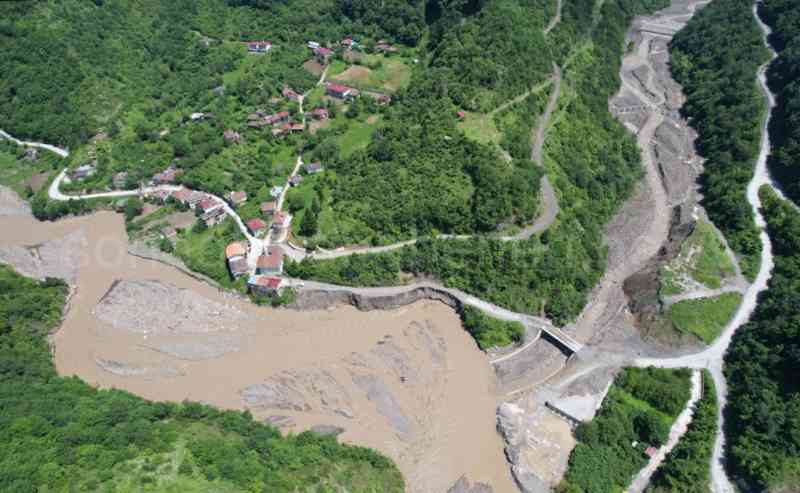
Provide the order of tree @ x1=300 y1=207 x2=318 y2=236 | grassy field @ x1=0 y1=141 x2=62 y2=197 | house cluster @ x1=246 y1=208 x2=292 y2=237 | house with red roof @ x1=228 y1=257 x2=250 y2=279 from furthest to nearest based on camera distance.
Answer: grassy field @ x1=0 y1=141 x2=62 y2=197 → house cluster @ x1=246 y1=208 x2=292 y2=237 → tree @ x1=300 y1=207 x2=318 y2=236 → house with red roof @ x1=228 y1=257 x2=250 y2=279

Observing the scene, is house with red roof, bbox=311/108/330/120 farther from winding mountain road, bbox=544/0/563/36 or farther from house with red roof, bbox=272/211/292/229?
winding mountain road, bbox=544/0/563/36

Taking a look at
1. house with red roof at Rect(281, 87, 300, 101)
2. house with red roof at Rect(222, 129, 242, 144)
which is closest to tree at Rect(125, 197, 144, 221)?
house with red roof at Rect(222, 129, 242, 144)

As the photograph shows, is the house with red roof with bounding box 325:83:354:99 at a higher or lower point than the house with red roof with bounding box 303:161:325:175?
higher

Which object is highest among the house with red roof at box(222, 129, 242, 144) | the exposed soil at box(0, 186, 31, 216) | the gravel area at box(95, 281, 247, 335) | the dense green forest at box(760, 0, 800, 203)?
the dense green forest at box(760, 0, 800, 203)

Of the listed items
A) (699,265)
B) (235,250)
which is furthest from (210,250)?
(699,265)

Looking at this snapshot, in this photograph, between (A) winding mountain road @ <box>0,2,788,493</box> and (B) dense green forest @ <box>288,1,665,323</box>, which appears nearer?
(A) winding mountain road @ <box>0,2,788,493</box>

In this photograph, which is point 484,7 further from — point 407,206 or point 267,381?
point 267,381

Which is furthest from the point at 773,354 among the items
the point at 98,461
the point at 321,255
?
the point at 98,461
